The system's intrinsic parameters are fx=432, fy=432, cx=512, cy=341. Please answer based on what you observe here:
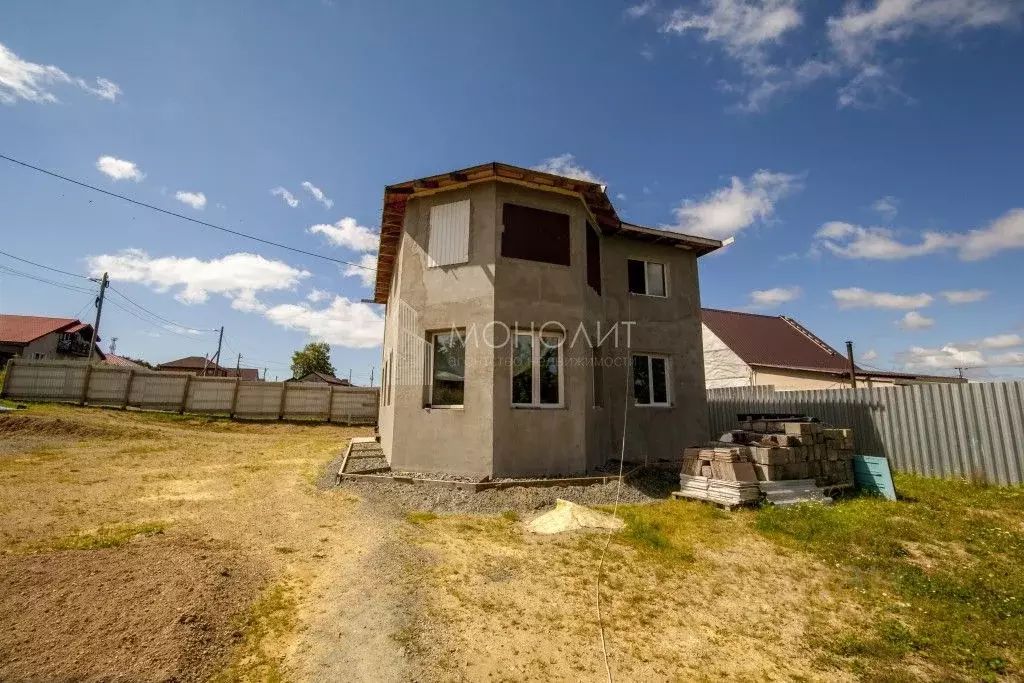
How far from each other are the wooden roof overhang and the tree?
155ft

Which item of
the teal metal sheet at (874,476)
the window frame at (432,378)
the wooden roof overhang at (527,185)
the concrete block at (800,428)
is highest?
the wooden roof overhang at (527,185)

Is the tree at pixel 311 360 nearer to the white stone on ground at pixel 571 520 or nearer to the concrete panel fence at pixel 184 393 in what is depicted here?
the concrete panel fence at pixel 184 393

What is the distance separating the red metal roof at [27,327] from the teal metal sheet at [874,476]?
51281 millimetres

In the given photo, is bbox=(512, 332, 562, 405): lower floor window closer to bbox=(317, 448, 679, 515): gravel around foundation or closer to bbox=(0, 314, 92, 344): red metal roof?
bbox=(317, 448, 679, 515): gravel around foundation

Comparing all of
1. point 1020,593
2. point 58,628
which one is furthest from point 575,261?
point 58,628

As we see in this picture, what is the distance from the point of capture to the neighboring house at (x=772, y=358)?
22.7 meters

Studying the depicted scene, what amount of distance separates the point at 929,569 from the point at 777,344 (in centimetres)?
2231

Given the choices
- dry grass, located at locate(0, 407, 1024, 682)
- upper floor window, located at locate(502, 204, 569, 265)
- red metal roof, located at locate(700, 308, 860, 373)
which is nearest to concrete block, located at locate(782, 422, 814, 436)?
dry grass, located at locate(0, 407, 1024, 682)

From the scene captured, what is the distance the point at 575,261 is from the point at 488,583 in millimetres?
7505

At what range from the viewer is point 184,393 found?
22.9 meters

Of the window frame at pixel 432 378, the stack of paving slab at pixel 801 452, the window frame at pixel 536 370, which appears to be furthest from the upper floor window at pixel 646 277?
the window frame at pixel 432 378

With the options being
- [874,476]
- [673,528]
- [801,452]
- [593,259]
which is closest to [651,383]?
[593,259]

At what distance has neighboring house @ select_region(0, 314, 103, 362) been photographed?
33.3 m

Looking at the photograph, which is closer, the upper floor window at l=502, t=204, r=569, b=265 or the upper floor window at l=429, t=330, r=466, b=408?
the upper floor window at l=429, t=330, r=466, b=408
